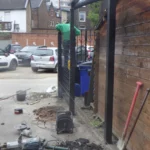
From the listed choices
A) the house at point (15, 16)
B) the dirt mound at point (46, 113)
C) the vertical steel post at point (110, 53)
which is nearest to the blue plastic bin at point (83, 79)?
the dirt mound at point (46, 113)

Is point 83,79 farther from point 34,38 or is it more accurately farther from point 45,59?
point 34,38

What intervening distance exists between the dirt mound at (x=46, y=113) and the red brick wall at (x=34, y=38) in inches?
1299

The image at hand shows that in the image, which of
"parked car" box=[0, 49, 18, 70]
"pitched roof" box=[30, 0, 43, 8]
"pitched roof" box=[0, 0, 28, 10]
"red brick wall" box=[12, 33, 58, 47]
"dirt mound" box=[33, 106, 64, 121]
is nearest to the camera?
"dirt mound" box=[33, 106, 64, 121]

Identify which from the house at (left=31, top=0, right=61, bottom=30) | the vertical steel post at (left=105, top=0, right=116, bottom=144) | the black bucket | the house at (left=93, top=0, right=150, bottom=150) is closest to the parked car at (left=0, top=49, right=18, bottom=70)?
the black bucket

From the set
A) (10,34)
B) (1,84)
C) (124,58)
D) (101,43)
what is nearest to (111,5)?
(124,58)

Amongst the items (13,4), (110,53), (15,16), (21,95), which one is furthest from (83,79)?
(13,4)

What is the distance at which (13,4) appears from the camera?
5619 centimetres

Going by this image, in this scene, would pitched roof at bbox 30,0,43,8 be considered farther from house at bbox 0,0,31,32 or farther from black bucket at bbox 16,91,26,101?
black bucket at bbox 16,91,26,101

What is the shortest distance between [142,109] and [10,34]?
129 feet

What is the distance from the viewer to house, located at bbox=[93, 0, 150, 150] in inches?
166

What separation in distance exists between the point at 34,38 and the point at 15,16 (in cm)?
1594

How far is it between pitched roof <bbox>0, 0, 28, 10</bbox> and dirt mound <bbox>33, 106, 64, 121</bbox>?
4868 centimetres

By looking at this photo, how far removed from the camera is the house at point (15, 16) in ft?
→ 179

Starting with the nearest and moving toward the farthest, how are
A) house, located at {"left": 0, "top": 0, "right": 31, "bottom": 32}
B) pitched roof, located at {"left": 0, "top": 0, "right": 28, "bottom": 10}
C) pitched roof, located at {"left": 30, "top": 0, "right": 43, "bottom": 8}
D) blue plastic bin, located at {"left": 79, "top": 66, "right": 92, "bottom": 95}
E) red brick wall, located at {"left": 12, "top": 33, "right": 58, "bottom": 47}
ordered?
1. blue plastic bin, located at {"left": 79, "top": 66, "right": 92, "bottom": 95}
2. red brick wall, located at {"left": 12, "top": 33, "right": 58, "bottom": 47}
3. house, located at {"left": 0, "top": 0, "right": 31, "bottom": 32}
4. pitched roof, located at {"left": 0, "top": 0, "right": 28, "bottom": 10}
5. pitched roof, located at {"left": 30, "top": 0, "right": 43, "bottom": 8}
